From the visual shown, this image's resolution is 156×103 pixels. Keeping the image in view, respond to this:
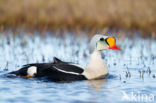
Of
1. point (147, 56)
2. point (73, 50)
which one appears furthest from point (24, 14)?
point (147, 56)

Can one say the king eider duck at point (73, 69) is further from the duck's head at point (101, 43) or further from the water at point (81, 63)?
the water at point (81, 63)

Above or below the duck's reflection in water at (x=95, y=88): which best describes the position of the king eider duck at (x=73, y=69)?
above

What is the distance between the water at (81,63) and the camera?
23.3 feet

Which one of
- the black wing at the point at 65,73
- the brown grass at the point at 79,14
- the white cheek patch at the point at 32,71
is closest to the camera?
the black wing at the point at 65,73

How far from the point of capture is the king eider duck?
8.55 meters

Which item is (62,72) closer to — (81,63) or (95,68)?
(95,68)

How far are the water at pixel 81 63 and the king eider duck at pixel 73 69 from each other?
221mm

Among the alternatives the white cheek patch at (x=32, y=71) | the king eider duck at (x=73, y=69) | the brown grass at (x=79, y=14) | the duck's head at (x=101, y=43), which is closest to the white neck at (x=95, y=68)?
the king eider duck at (x=73, y=69)

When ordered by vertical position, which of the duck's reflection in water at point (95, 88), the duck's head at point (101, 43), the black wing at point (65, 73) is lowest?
the duck's reflection in water at point (95, 88)

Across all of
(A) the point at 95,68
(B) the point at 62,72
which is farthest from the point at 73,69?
(A) the point at 95,68

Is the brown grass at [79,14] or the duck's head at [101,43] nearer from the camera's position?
the duck's head at [101,43]

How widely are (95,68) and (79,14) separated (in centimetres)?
769

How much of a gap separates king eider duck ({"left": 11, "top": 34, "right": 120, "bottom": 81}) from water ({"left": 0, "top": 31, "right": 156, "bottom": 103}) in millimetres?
221

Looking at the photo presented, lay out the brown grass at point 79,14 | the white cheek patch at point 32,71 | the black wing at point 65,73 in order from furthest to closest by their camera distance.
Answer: the brown grass at point 79,14
the white cheek patch at point 32,71
the black wing at point 65,73
